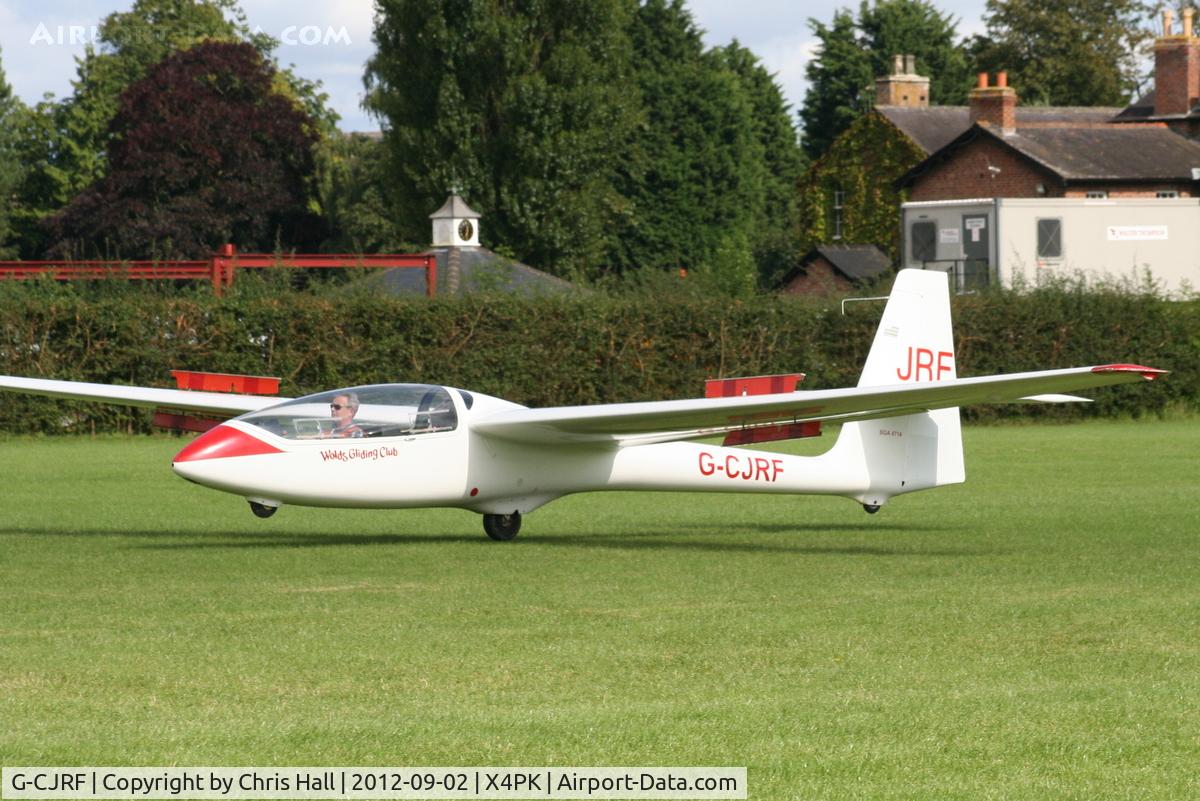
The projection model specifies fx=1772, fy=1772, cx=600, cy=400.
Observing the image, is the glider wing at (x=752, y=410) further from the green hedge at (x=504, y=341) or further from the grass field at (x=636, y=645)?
the green hedge at (x=504, y=341)

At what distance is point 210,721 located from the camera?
7.57 metres

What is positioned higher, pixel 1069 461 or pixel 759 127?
pixel 759 127

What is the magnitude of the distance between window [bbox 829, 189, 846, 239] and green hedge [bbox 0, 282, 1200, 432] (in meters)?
36.7

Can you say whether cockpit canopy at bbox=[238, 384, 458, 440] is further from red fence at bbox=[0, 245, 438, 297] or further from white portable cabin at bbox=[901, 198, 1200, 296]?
white portable cabin at bbox=[901, 198, 1200, 296]

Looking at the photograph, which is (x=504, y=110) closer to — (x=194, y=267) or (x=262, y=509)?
(x=194, y=267)

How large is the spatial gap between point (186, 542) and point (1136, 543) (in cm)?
823

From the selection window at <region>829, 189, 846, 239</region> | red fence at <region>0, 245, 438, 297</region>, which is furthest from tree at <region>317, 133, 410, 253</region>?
red fence at <region>0, 245, 438, 297</region>

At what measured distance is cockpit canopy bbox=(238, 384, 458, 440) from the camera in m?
14.4

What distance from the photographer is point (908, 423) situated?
16.2m

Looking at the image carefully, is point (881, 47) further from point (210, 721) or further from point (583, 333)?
point (210, 721)

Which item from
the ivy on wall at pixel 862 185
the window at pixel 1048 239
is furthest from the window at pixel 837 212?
the window at pixel 1048 239

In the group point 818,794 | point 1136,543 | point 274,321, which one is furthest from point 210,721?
point 274,321

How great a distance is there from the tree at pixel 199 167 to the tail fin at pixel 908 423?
54188 mm

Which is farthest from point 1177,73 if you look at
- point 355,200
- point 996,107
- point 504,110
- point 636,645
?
point 636,645
